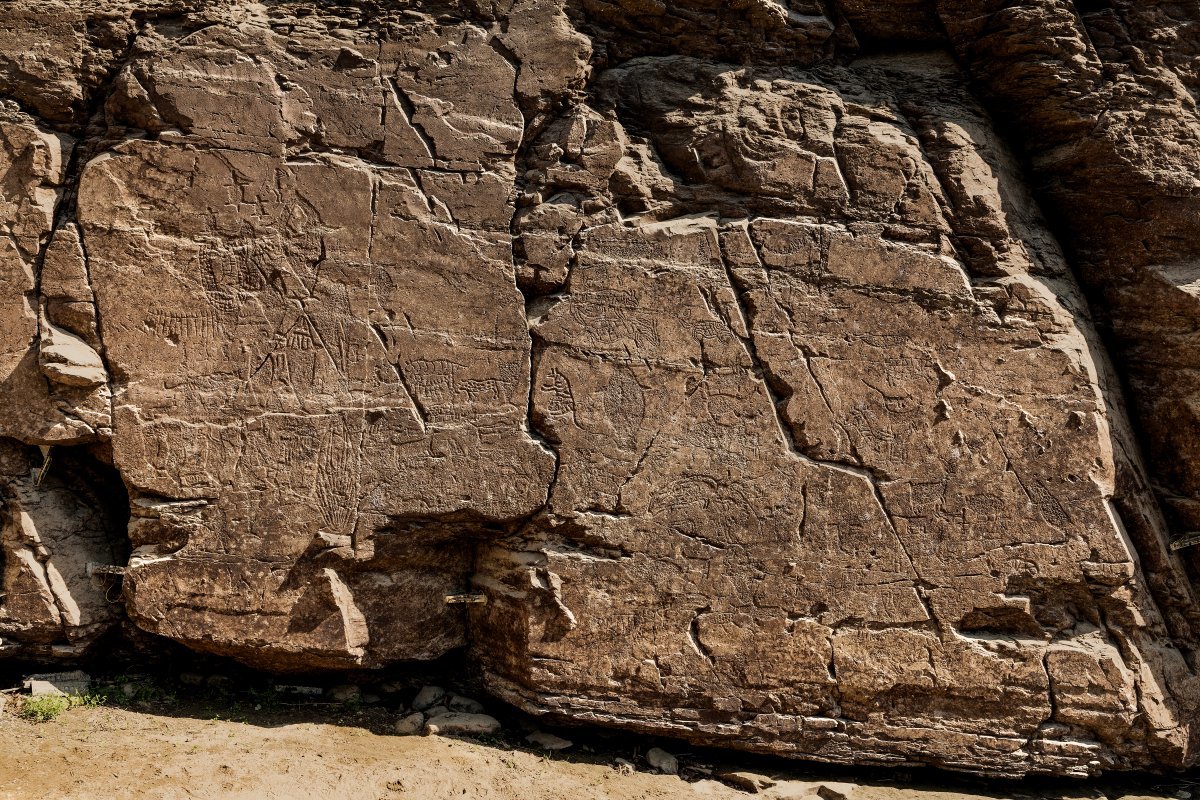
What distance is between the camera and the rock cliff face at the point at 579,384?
4652 mm

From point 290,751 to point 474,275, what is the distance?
8.35 ft

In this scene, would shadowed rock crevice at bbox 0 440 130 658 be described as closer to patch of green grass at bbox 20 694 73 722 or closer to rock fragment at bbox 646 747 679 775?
patch of green grass at bbox 20 694 73 722

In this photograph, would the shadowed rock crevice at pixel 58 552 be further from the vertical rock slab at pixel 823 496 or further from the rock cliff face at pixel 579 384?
the vertical rock slab at pixel 823 496

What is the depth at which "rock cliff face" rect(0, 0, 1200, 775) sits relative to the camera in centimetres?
465

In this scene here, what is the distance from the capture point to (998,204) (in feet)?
16.3

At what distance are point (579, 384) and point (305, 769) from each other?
2.29 metres

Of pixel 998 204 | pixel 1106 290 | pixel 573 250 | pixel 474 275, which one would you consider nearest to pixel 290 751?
pixel 474 275

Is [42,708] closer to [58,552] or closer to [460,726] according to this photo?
[58,552]

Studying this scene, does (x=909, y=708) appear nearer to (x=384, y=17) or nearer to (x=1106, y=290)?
(x=1106, y=290)

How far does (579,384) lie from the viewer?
477 cm

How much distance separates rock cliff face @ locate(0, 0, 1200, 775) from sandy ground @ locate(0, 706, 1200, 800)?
0.84 feet

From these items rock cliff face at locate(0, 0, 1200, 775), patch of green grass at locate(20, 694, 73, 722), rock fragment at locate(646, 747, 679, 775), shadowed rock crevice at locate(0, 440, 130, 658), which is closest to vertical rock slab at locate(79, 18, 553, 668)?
rock cliff face at locate(0, 0, 1200, 775)

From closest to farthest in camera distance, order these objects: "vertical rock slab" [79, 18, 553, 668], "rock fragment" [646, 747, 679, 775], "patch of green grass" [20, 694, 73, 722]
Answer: "patch of green grass" [20, 694, 73, 722], "vertical rock slab" [79, 18, 553, 668], "rock fragment" [646, 747, 679, 775]

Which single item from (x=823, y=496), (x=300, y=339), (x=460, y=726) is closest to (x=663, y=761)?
(x=460, y=726)
